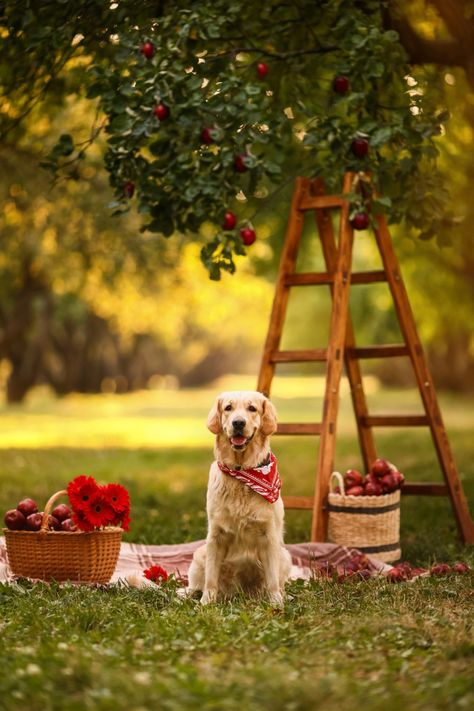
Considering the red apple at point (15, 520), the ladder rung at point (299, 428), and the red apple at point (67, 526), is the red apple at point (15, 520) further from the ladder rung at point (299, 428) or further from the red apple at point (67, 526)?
the ladder rung at point (299, 428)

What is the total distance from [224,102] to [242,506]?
318 centimetres

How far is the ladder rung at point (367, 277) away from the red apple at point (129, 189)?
210cm

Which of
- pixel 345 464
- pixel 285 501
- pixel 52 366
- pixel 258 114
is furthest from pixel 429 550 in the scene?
pixel 52 366

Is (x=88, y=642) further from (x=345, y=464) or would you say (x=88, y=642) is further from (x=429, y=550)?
(x=345, y=464)

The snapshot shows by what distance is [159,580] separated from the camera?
6.63m

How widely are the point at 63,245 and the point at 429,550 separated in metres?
13.4

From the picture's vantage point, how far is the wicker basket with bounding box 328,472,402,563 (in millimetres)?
7637

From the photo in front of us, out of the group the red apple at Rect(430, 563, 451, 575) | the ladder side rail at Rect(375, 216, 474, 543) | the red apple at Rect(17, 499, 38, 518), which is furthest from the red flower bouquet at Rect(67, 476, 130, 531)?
the ladder side rail at Rect(375, 216, 474, 543)

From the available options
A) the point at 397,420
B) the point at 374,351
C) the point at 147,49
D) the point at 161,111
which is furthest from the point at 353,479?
the point at 147,49

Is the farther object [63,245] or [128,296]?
[128,296]

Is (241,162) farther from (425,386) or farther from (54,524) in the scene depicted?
(54,524)

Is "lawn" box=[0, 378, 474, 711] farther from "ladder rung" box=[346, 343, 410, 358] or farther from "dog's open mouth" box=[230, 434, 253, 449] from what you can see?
"ladder rung" box=[346, 343, 410, 358]

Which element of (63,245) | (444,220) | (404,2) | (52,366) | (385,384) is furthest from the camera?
(385,384)

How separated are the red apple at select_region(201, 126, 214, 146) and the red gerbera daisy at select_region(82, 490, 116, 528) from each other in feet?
9.24
